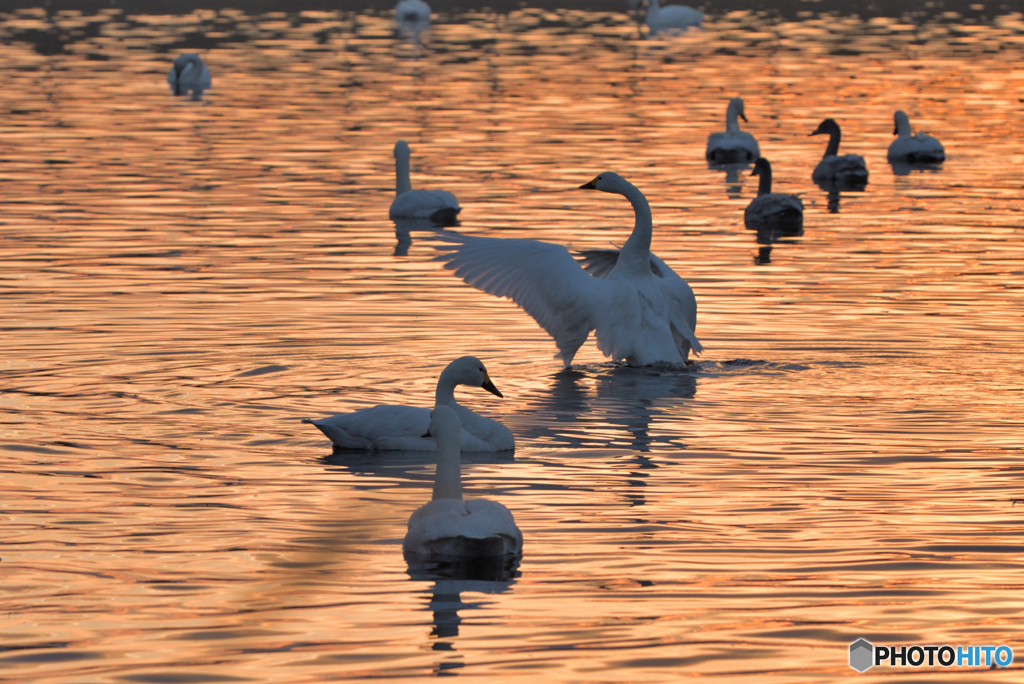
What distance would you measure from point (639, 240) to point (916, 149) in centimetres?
1678

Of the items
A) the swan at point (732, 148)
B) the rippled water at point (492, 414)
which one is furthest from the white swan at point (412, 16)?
the swan at point (732, 148)

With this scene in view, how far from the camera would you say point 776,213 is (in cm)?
2369

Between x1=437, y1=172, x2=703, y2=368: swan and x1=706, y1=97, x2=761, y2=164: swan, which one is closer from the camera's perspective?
x1=437, y1=172, x2=703, y2=368: swan

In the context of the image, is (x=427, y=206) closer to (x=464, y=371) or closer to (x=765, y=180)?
(x=765, y=180)

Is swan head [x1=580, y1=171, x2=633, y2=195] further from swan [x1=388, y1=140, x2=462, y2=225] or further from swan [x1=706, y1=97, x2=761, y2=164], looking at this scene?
swan [x1=706, y1=97, x2=761, y2=164]

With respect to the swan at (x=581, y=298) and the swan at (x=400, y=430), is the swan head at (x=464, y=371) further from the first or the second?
the swan at (x=581, y=298)

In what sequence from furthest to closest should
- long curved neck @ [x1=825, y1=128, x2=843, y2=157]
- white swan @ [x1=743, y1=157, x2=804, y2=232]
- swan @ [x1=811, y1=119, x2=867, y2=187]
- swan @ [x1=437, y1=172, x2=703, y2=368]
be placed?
long curved neck @ [x1=825, y1=128, x2=843, y2=157] < swan @ [x1=811, y1=119, x2=867, y2=187] < white swan @ [x1=743, y1=157, x2=804, y2=232] < swan @ [x1=437, y1=172, x2=703, y2=368]

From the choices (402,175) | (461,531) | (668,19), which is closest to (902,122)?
(402,175)

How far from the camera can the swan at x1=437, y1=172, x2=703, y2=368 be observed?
1490 cm

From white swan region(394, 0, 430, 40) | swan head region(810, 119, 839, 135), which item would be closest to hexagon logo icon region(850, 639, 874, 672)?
swan head region(810, 119, 839, 135)

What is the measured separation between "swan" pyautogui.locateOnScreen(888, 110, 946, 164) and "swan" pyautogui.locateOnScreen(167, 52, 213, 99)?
18.1 meters

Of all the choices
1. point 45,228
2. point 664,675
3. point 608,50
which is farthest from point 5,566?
point 608,50

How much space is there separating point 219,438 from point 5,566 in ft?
10.5

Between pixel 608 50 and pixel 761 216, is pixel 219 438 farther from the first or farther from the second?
pixel 608 50
